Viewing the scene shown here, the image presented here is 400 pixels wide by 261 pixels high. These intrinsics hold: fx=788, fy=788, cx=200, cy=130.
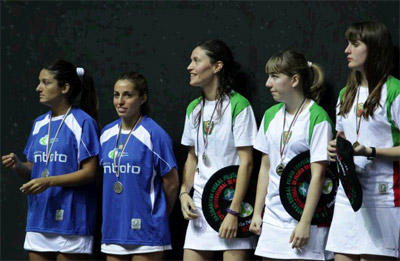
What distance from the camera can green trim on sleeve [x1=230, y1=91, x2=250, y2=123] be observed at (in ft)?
16.5

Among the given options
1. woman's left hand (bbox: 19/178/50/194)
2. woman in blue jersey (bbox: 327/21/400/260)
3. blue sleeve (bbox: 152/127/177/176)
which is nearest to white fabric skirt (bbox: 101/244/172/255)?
blue sleeve (bbox: 152/127/177/176)

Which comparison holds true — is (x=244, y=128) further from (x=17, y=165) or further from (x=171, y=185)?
(x=17, y=165)

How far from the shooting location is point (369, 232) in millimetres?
4332

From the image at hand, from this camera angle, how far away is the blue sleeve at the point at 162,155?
5.12m

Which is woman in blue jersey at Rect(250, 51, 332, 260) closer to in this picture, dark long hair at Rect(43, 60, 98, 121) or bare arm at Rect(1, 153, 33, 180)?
dark long hair at Rect(43, 60, 98, 121)

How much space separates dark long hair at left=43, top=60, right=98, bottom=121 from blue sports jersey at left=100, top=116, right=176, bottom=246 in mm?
496

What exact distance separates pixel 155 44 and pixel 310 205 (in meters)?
1.81

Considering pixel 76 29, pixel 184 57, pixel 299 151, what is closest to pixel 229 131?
pixel 299 151

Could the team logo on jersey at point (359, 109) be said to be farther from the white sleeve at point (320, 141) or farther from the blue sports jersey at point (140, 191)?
the blue sports jersey at point (140, 191)

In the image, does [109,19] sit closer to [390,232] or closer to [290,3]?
[290,3]

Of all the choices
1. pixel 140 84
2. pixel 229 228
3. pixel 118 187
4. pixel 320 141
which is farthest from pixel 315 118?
pixel 118 187

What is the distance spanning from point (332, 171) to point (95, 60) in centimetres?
206

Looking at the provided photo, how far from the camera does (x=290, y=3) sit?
5.39 m

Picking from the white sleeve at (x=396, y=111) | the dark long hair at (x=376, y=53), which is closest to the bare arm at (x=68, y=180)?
the dark long hair at (x=376, y=53)
